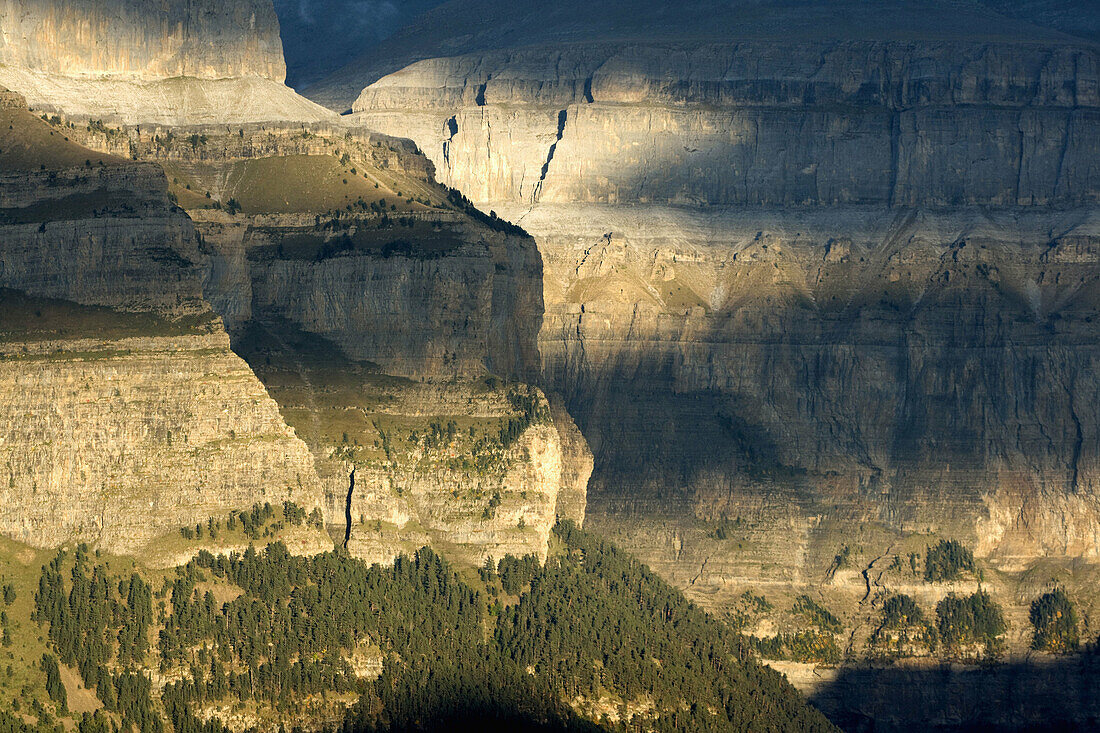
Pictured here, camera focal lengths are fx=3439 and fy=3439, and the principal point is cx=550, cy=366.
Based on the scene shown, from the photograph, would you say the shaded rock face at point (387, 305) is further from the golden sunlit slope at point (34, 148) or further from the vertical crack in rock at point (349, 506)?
the golden sunlit slope at point (34, 148)

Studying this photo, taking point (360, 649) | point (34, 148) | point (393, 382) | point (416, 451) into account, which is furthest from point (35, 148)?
point (360, 649)

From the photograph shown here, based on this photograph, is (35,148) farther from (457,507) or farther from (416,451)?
(457,507)

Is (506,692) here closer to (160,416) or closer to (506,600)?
(506,600)

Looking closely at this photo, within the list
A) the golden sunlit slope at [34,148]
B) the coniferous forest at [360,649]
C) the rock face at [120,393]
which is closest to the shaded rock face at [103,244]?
the rock face at [120,393]

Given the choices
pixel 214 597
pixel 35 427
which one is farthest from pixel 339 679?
pixel 35 427

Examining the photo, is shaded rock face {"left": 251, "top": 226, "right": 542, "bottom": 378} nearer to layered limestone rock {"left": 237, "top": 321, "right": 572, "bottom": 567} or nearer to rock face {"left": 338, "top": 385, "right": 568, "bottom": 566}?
layered limestone rock {"left": 237, "top": 321, "right": 572, "bottom": 567}
